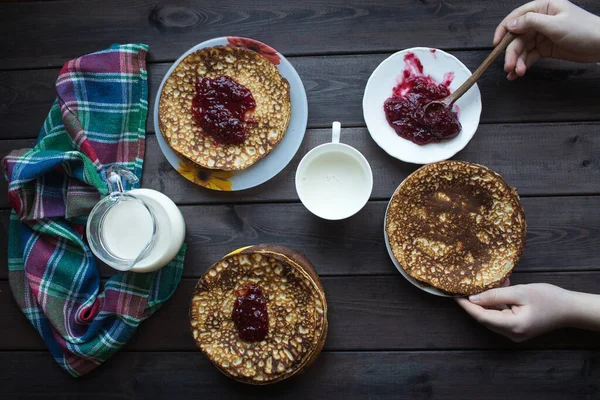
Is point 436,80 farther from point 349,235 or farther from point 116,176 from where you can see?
point 116,176

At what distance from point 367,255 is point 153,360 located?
2.29ft

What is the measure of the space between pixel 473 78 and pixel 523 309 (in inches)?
25.0

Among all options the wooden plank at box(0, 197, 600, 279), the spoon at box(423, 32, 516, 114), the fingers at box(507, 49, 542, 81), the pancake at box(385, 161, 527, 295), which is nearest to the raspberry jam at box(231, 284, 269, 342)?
the wooden plank at box(0, 197, 600, 279)

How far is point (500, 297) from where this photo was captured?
142 centimetres

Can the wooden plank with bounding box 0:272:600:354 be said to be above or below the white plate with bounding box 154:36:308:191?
below

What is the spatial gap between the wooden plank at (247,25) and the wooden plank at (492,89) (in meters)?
0.04

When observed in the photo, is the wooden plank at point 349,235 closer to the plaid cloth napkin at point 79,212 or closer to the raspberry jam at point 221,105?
the plaid cloth napkin at point 79,212

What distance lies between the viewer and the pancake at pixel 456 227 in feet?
4.75

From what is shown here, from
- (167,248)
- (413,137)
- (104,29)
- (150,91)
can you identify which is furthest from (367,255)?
(104,29)

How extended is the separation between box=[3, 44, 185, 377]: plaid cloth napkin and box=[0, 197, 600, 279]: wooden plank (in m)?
0.11

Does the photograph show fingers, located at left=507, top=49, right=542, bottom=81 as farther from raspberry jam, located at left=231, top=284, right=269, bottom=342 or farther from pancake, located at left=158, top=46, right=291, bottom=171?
raspberry jam, located at left=231, top=284, right=269, bottom=342

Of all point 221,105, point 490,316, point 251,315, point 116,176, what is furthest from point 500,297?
point 116,176

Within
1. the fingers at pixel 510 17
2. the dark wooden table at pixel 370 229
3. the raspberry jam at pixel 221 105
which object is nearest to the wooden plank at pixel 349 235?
the dark wooden table at pixel 370 229

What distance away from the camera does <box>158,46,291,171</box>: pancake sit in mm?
1504
